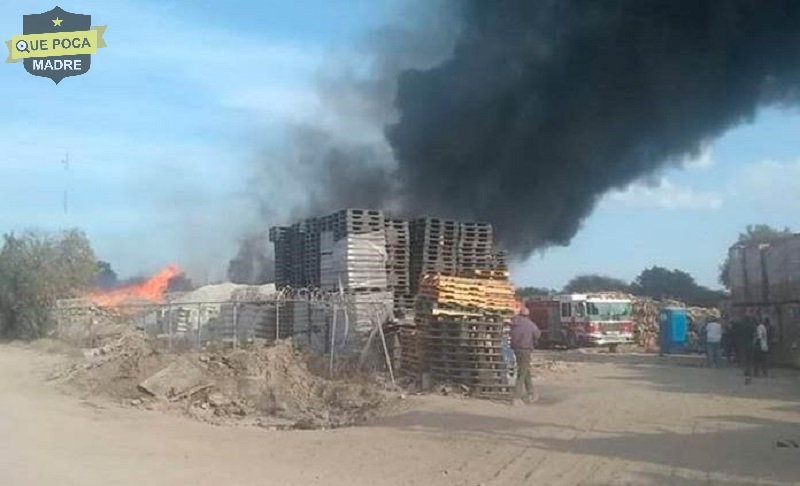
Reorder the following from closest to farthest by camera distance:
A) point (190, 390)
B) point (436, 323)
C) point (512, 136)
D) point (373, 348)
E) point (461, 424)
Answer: point (461, 424) < point (190, 390) < point (436, 323) < point (373, 348) < point (512, 136)

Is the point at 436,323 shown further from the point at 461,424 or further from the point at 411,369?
the point at 461,424

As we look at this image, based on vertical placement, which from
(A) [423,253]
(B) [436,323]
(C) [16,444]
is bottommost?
(C) [16,444]

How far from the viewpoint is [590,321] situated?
38938 mm

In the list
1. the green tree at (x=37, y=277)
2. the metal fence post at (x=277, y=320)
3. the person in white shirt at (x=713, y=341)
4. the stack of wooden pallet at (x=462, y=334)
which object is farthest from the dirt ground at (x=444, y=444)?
the green tree at (x=37, y=277)

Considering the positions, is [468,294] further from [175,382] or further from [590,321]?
[590,321]

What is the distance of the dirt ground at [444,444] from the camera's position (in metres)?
10.1

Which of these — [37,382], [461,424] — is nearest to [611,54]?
[461,424]

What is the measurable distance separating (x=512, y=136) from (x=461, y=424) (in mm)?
15110

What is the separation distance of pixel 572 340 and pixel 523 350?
74.9ft

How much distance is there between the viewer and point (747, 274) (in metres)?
28.2

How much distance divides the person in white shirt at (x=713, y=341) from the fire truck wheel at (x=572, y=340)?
11382 mm

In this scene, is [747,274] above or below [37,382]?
above

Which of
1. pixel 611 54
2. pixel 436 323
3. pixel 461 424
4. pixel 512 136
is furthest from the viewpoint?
pixel 512 136

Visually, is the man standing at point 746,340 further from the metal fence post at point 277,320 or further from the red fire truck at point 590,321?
the red fire truck at point 590,321
